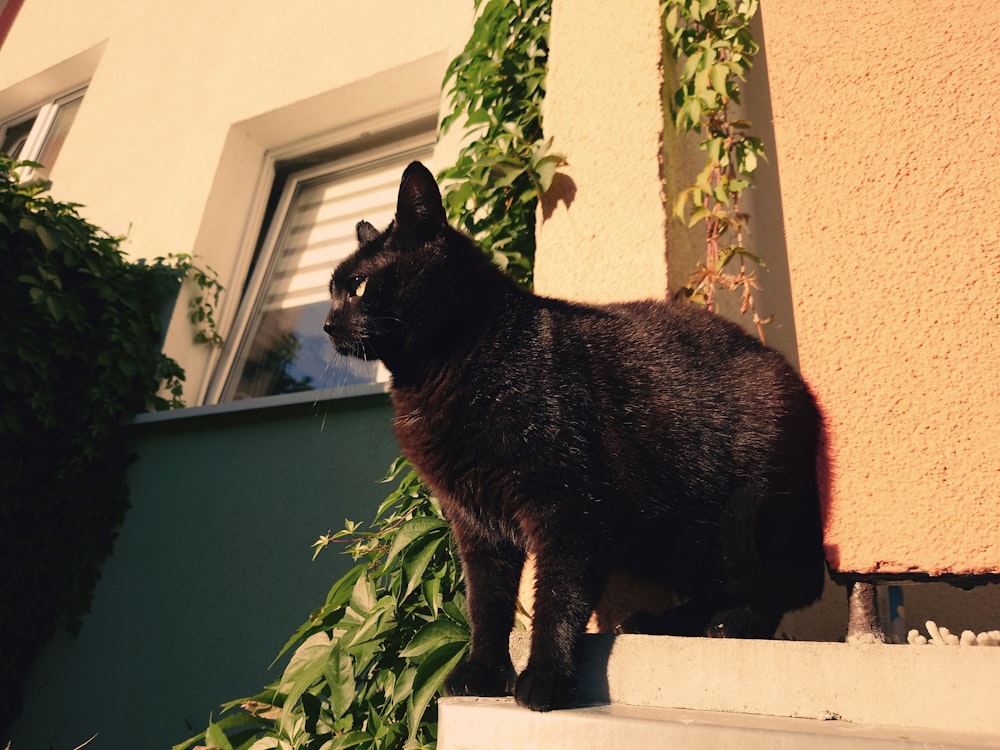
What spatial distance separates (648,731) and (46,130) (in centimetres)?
626

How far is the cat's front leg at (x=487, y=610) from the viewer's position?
1275 mm

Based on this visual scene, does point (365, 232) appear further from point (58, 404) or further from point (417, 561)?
point (58, 404)

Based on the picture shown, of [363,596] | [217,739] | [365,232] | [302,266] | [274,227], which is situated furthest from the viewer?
[274,227]

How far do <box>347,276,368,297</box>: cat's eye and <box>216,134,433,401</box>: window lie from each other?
192cm

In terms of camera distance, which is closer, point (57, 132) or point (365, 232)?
point (365, 232)

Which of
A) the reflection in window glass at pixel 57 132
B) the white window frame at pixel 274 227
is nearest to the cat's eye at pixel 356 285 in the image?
the white window frame at pixel 274 227

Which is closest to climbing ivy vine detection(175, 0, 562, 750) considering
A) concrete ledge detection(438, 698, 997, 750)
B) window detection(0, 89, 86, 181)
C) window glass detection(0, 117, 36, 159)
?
concrete ledge detection(438, 698, 997, 750)

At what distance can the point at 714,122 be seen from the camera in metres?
1.88

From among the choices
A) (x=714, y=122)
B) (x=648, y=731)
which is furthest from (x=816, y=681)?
(x=714, y=122)

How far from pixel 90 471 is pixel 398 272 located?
250 centimetres

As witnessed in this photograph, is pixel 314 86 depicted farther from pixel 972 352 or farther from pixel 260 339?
pixel 972 352

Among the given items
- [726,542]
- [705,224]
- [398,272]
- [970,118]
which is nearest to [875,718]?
[726,542]

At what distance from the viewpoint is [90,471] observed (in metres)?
3.27

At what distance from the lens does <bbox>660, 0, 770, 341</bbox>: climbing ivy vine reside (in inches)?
69.4
